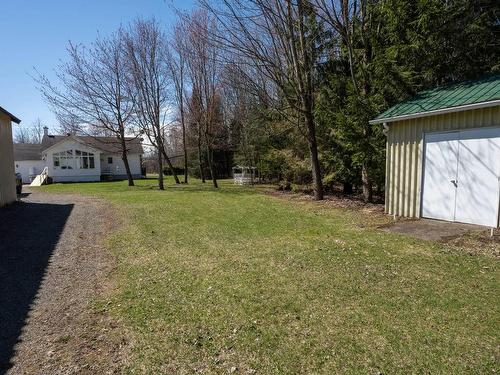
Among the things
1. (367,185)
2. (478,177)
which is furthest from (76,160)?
(478,177)

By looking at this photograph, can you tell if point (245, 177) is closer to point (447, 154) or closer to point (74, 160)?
point (447, 154)

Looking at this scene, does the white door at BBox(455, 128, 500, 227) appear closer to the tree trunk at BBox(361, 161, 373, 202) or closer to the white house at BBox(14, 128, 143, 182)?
the tree trunk at BBox(361, 161, 373, 202)

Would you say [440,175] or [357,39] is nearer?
[440,175]

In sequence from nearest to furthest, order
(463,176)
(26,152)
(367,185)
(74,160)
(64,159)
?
(463,176)
(367,185)
(64,159)
(74,160)
(26,152)

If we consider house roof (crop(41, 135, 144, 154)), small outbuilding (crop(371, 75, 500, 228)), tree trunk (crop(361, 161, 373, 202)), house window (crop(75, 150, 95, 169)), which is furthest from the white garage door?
house window (crop(75, 150, 95, 169))

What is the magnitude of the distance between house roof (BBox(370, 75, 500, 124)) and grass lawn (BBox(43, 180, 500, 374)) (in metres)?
3.25

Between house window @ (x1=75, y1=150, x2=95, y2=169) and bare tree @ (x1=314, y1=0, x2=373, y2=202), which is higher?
bare tree @ (x1=314, y1=0, x2=373, y2=202)

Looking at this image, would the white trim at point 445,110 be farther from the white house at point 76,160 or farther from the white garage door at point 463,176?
the white house at point 76,160

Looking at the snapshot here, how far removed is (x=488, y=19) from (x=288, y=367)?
13.6m

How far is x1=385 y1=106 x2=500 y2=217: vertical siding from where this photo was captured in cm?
821

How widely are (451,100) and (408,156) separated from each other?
5.73 feet

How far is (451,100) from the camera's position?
8.16 m

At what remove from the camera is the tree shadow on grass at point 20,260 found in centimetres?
366

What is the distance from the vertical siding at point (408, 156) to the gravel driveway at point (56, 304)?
7.72m
